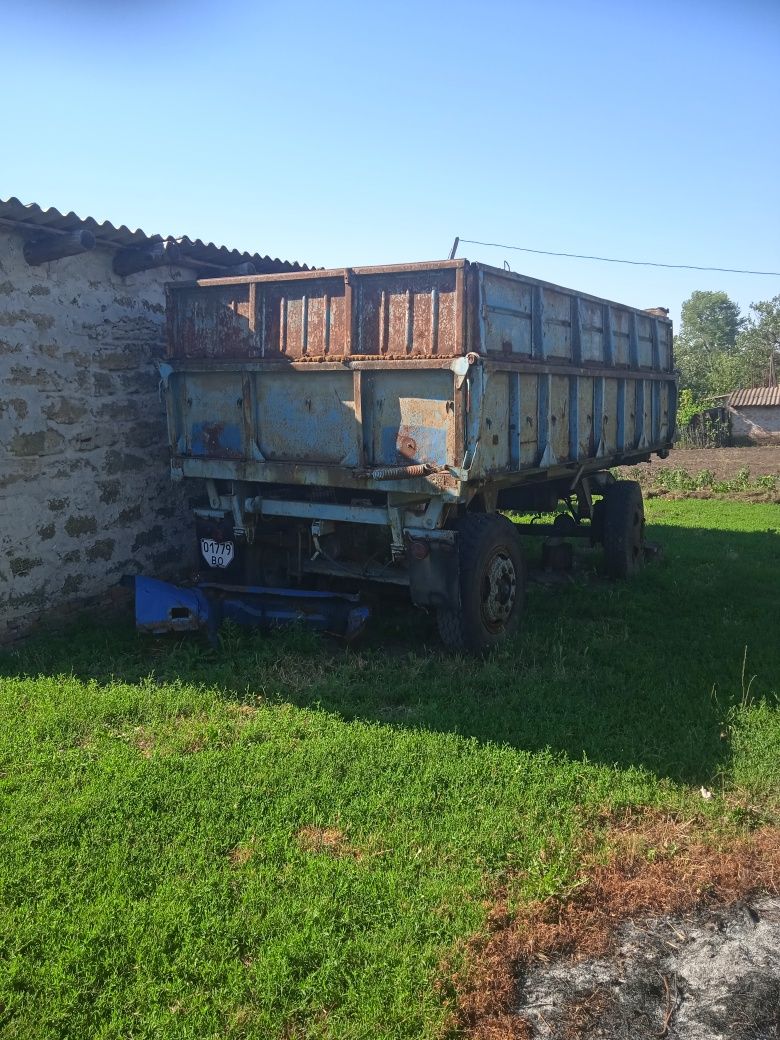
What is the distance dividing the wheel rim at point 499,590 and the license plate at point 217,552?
6.87ft

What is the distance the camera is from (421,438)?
564cm

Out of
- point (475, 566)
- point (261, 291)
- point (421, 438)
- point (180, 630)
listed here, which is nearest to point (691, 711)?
point (475, 566)

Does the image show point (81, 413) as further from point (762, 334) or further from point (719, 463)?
point (762, 334)

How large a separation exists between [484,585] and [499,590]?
261 millimetres

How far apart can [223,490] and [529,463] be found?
2.50 metres

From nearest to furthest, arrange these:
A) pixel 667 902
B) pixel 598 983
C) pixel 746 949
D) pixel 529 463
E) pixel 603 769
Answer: pixel 598 983 → pixel 746 949 → pixel 667 902 → pixel 603 769 → pixel 529 463

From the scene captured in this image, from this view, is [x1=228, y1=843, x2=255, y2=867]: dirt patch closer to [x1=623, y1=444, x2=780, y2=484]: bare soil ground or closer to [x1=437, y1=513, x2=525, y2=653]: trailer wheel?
[x1=437, y1=513, x2=525, y2=653]: trailer wheel

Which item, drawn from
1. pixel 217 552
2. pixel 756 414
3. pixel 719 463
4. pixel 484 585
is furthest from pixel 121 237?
pixel 756 414

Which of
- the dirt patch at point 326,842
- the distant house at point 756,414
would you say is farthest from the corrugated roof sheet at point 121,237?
the distant house at point 756,414

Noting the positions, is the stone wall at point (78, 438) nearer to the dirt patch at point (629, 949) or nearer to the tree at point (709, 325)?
the dirt patch at point (629, 949)

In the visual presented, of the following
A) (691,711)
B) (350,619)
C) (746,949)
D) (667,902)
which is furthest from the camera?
(350,619)

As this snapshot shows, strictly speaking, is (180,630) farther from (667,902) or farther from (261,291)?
(667,902)

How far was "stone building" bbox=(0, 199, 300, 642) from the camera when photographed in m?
6.46

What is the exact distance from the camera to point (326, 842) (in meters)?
3.73
